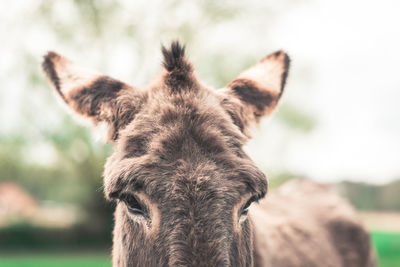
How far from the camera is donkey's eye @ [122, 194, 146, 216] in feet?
9.05

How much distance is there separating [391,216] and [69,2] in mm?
20590

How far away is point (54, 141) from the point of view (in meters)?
21.0

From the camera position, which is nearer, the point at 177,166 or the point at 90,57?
the point at 177,166

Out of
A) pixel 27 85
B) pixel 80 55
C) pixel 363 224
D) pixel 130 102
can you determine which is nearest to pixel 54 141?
pixel 27 85

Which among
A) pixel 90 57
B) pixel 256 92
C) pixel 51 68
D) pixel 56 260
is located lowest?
pixel 256 92

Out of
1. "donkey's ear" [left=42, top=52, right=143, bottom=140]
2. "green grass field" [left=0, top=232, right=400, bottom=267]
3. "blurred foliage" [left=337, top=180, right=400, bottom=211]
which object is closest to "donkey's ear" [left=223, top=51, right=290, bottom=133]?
"donkey's ear" [left=42, top=52, right=143, bottom=140]

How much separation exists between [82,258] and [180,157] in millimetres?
20408

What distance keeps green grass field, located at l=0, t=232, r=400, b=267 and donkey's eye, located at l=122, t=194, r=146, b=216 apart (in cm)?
1605

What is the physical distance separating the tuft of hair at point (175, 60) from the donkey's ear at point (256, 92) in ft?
1.42

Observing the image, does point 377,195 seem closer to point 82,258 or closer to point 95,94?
point 82,258

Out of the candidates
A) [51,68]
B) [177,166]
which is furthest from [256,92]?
[51,68]

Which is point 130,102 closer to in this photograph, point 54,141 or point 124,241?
point 124,241

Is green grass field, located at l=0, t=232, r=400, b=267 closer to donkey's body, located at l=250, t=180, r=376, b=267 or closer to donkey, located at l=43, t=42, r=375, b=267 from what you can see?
donkey's body, located at l=250, t=180, r=376, b=267

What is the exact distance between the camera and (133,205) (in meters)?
2.82
